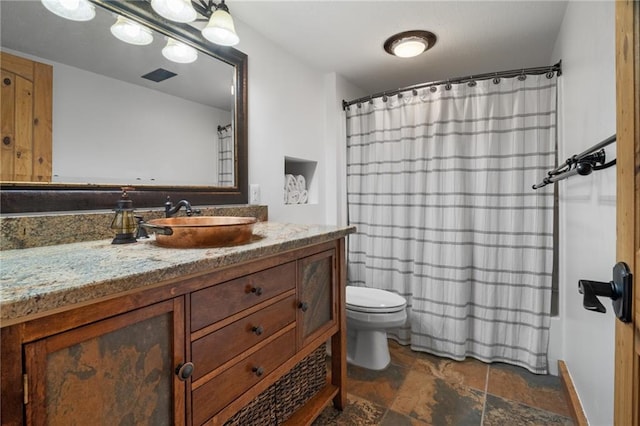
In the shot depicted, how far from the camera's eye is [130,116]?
125 cm

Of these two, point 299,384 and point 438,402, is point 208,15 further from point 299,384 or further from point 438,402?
point 438,402

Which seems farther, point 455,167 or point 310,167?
point 310,167

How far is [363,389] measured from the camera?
1.65 m

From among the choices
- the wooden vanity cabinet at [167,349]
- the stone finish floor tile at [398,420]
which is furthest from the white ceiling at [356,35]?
the stone finish floor tile at [398,420]

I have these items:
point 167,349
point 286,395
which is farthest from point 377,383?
point 167,349

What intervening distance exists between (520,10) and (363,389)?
7.42 ft

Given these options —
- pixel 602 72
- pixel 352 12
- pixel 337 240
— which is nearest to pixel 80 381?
pixel 337 240

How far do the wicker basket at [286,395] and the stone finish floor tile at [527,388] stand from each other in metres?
0.98

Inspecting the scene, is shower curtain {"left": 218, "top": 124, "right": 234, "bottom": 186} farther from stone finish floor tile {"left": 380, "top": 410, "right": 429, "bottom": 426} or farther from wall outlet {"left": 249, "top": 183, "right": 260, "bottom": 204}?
stone finish floor tile {"left": 380, "top": 410, "right": 429, "bottom": 426}

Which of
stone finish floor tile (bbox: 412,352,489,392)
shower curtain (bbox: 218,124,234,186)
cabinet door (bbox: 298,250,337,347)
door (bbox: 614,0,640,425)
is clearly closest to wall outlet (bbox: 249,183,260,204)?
shower curtain (bbox: 218,124,234,186)

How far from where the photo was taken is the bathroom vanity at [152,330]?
1.71 feet

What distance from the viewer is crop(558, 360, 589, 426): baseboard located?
126 cm

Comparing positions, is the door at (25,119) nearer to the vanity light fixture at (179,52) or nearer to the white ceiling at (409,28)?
the vanity light fixture at (179,52)

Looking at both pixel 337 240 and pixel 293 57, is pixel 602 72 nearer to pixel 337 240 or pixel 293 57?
pixel 337 240
